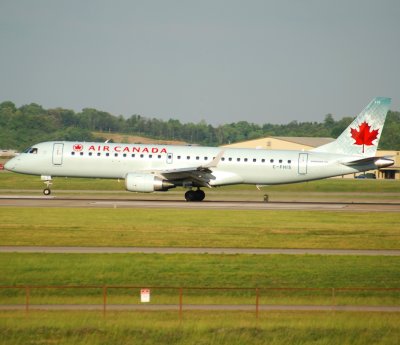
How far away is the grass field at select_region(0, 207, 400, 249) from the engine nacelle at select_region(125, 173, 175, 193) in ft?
15.4

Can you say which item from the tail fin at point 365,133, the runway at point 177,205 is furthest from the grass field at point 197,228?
the tail fin at point 365,133

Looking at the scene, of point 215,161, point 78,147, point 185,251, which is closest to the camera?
point 185,251

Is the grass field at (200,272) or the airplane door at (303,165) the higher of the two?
the airplane door at (303,165)

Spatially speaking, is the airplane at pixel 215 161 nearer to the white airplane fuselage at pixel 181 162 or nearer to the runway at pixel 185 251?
the white airplane fuselage at pixel 181 162

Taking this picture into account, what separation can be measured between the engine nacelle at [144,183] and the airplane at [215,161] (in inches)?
57.0

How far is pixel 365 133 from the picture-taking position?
193 ft

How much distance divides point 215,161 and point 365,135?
11.8 metres

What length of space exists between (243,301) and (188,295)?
1.92 metres

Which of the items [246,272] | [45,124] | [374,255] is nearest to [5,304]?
[246,272]

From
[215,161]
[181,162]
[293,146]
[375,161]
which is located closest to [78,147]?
[181,162]

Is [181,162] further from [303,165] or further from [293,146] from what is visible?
[293,146]

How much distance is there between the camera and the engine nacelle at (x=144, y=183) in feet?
177

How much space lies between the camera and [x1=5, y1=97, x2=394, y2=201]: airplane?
56.9m

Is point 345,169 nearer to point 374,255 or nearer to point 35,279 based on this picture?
point 374,255
